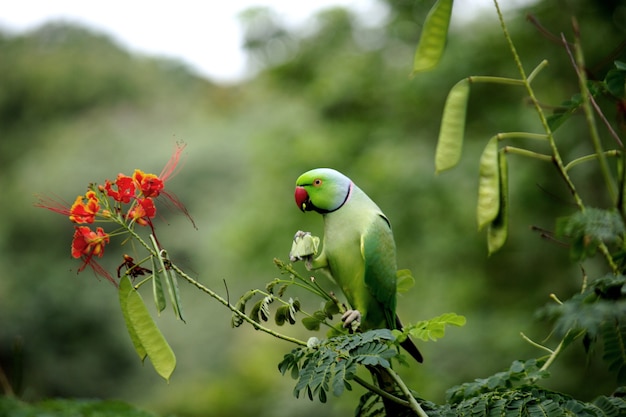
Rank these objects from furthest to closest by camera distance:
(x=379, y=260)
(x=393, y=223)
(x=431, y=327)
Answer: (x=393, y=223)
(x=379, y=260)
(x=431, y=327)

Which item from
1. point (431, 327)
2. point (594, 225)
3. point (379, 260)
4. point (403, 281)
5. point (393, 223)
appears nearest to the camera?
point (594, 225)

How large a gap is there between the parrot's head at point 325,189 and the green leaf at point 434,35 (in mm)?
445

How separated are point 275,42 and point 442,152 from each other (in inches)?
289

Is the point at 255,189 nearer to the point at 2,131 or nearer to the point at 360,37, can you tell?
the point at 360,37

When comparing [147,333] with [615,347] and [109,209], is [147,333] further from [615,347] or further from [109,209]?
[615,347]

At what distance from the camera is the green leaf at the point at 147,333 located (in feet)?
4.72

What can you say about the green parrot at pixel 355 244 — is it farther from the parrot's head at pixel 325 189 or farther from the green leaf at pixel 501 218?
the green leaf at pixel 501 218

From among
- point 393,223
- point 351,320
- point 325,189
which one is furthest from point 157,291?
point 393,223

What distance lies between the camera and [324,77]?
8.07 m

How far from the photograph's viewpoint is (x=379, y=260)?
1.83 metres

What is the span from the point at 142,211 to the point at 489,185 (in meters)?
0.81

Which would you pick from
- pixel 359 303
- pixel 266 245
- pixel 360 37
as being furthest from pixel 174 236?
pixel 359 303

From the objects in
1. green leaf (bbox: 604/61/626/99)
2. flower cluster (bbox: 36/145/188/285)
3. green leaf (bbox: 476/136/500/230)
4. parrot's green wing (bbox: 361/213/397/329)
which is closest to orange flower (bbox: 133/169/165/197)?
flower cluster (bbox: 36/145/188/285)

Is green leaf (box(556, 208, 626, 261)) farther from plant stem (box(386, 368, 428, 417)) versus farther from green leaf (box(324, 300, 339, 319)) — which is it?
green leaf (box(324, 300, 339, 319))
